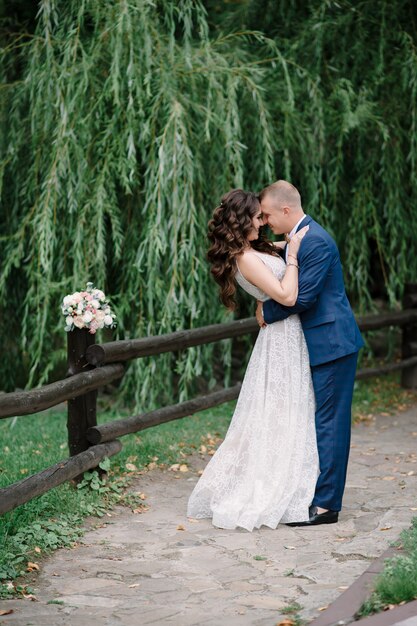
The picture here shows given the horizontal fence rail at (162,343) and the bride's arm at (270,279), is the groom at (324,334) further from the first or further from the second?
the horizontal fence rail at (162,343)

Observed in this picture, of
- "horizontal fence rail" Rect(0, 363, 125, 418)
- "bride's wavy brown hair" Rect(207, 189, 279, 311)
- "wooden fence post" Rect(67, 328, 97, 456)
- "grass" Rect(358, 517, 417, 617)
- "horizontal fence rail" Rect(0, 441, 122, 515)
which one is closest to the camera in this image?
"grass" Rect(358, 517, 417, 617)

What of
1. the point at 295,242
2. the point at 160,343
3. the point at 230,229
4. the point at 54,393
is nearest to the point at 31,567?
the point at 54,393

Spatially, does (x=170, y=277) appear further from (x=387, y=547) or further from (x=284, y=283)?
(x=387, y=547)

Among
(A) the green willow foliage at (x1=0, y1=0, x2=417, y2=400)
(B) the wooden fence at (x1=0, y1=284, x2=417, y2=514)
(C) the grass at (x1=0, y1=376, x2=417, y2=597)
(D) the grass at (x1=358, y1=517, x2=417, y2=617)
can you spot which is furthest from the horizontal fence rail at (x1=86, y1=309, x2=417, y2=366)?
(D) the grass at (x1=358, y1=517, x2=417, y2=617)

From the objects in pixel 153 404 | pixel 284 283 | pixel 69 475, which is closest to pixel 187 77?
pixel 153 404

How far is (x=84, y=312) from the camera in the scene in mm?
5707

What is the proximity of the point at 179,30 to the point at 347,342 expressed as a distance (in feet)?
15.6

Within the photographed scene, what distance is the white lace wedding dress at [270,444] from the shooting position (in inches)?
208

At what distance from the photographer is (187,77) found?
793 cm

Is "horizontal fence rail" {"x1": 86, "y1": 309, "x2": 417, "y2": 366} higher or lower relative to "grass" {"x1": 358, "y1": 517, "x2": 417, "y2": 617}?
higher

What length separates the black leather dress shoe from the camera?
17.2ft

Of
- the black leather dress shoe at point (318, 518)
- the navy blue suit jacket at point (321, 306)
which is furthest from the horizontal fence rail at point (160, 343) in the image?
the black leather dress shoe at point (318, 518)

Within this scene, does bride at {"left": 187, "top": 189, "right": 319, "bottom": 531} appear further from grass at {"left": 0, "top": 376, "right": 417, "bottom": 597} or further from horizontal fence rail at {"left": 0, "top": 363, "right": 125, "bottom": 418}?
horizontal fence rail at {"left": 0, "top": 363, "right": 125, "bottom": 418}

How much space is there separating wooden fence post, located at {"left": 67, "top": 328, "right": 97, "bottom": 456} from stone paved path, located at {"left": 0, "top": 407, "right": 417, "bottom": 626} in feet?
1.57
